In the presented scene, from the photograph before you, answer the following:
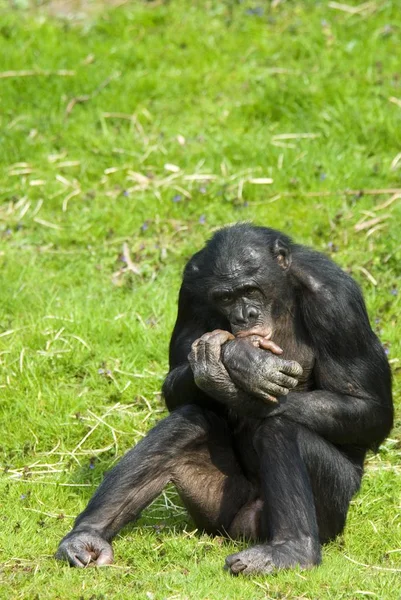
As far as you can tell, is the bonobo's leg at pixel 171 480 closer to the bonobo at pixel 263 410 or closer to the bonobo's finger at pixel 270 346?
the bonobo at pixel 263 410

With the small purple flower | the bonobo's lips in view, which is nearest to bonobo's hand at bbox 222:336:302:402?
the bonobo's lips

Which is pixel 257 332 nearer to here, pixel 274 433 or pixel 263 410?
pixel 263 410

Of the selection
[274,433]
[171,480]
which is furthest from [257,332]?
[171,480]

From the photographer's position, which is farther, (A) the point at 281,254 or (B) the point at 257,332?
(A) the point at 281,254

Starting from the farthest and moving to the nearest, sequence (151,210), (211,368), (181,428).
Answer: (151,210)
(181,428)
(211,368)

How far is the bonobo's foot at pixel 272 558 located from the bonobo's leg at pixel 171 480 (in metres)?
0.77

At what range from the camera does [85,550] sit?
262 inches

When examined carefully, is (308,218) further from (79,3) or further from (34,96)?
Result: (79,3)

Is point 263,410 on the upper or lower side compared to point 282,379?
lower

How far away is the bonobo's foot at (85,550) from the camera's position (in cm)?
658

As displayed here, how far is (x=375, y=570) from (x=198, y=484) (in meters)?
1.24

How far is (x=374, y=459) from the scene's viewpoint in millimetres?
8266

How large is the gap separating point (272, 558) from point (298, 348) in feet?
4.82

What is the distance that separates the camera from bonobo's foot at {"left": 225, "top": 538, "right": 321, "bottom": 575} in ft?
20.6
